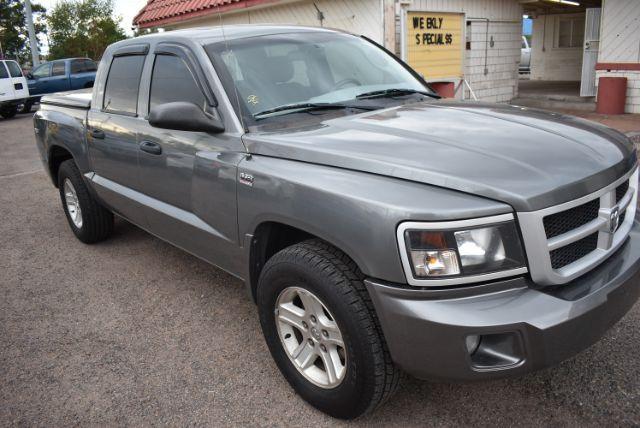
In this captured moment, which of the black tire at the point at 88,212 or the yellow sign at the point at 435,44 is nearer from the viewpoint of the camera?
the black tire at the point at 88,212

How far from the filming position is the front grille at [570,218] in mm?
2203

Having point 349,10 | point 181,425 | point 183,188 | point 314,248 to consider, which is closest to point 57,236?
point 183,188

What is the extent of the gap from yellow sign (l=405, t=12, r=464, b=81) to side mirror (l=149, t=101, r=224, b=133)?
340 inches

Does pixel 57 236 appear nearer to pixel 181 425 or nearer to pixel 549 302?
pixel 181 425

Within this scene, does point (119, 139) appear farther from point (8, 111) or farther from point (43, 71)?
point (43, 71)

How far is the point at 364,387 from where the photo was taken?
2422 mm

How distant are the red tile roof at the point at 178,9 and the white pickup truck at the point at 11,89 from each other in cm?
463

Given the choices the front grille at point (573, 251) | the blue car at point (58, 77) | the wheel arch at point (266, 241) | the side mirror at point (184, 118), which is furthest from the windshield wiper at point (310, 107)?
the blue car at point (58, 77)

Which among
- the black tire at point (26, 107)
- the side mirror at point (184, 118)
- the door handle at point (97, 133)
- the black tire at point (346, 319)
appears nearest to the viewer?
the black tire at point (346, 319)

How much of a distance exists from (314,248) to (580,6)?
16.6 metres

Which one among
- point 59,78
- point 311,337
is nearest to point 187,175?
point 311,337

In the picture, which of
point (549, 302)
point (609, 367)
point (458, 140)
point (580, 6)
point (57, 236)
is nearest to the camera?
point (549, 302)

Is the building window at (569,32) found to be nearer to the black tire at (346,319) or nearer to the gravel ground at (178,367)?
the gravel ground at (178,367)

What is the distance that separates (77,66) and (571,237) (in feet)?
70.9
